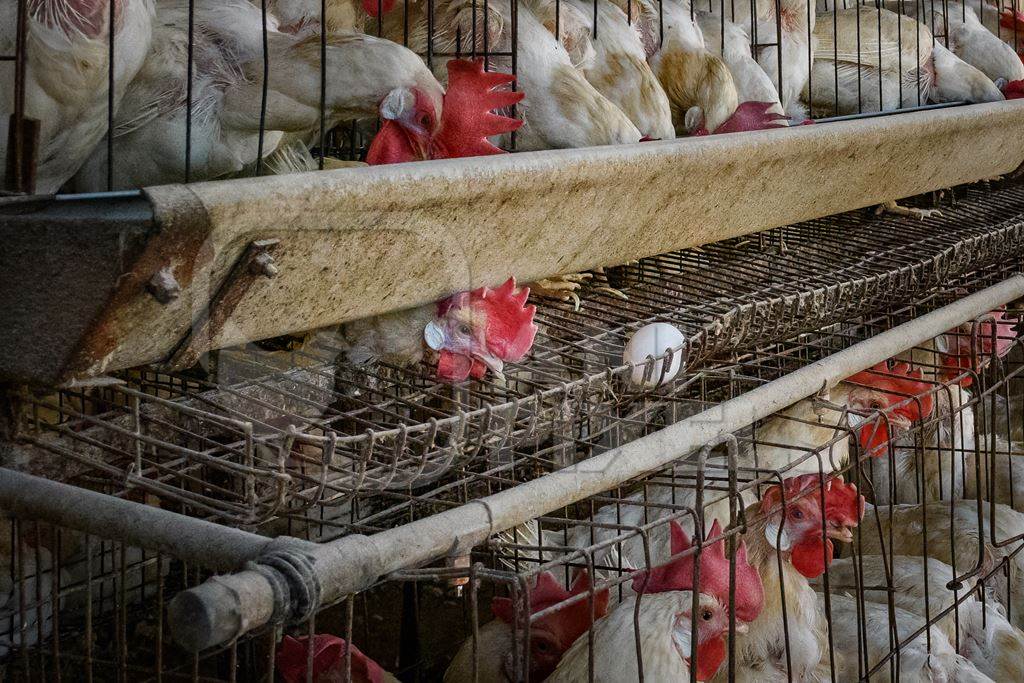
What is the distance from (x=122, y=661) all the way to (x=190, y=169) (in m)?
0.58

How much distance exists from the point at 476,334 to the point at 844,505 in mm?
879

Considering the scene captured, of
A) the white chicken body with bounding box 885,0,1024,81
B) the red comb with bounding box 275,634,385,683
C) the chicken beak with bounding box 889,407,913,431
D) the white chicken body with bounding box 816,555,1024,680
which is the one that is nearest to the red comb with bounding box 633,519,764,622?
the red comb with bounding box 275,634,385,683

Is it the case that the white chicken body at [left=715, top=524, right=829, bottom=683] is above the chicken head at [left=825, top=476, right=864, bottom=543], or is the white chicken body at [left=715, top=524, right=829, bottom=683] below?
below

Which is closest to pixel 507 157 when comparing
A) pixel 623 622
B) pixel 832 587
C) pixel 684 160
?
pixel 684 160

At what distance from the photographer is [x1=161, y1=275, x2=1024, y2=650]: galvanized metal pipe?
78 cm

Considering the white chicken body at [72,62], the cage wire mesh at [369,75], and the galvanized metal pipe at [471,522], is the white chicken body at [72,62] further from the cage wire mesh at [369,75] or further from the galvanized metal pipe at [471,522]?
the galvanized metal pipe at [471,522]

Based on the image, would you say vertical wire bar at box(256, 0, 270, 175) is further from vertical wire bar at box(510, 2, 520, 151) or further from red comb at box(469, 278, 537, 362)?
vertical wire bar at box(510, 2, 520, 151)

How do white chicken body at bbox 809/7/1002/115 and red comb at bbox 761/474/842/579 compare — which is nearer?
red comb at bbox 761/474/842/579

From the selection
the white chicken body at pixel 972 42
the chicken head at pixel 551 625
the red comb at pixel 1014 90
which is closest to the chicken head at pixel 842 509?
the chicken head at pixel 551 625

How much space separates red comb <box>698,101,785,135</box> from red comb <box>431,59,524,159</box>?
2.71 feet

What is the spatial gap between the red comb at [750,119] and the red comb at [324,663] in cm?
120

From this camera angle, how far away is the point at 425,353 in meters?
1.51

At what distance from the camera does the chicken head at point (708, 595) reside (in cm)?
170

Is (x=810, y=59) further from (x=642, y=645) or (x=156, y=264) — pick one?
(x=156, y=264)
